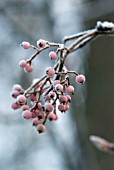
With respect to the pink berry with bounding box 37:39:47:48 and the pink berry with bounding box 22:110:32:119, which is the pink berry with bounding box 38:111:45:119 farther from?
the pink berry with bounding box 37:39:47:48

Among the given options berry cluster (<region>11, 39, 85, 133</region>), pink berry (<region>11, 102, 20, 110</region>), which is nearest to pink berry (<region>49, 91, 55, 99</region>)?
berry cluster (<region>11, 39, 85, 133</region>)

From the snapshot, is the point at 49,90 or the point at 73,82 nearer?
the point at 49,90

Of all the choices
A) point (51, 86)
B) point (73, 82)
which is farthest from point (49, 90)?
point (73, 82)

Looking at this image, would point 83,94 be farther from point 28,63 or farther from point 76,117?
point 28,63

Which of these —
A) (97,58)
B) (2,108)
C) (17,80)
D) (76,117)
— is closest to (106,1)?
(97,58)

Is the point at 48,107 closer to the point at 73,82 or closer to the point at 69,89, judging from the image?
the point at 69,89

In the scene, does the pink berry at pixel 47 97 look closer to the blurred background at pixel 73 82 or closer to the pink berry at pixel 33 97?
the pink berry at pixel 33 97

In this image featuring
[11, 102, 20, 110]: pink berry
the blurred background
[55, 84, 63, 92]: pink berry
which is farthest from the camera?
the blurred background
